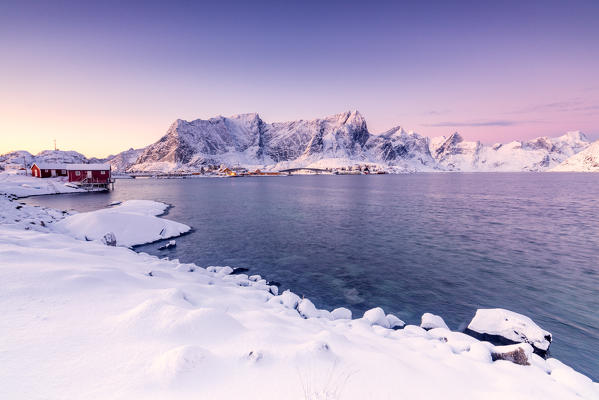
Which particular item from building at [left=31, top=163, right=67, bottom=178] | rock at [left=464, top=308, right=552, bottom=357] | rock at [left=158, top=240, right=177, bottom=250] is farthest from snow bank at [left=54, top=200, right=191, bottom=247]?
building at [left=31, top=163, right=67, bottom=178]

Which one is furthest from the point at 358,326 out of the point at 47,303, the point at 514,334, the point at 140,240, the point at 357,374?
the point at 140,240

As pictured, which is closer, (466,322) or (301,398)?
(301,398)

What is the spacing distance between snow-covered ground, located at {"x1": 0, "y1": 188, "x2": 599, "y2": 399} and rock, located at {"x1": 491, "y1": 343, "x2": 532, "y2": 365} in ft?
0.10

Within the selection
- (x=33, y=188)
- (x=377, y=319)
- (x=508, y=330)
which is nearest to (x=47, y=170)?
(x=33, y=188)

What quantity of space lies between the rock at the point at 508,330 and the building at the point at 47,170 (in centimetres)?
13071

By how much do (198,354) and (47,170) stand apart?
419 feet

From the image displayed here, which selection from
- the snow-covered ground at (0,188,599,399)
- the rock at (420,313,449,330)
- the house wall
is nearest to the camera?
the snow-covered ground at (0,188,599,399)

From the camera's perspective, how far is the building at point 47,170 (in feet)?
315

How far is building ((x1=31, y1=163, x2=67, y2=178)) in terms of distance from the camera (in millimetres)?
96125

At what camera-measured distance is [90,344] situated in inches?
205

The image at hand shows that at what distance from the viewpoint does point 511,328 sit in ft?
31.7

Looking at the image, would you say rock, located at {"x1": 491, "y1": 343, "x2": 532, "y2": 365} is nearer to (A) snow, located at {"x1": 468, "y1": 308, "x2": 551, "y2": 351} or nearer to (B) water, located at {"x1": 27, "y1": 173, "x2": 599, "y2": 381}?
(A) snow, located at {"x1": 468, "y1": 308, "x2": 551, "y2": 351}

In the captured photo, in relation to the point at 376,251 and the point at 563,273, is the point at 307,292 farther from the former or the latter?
the point at 563,273

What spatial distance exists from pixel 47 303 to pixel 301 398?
21.1ft
